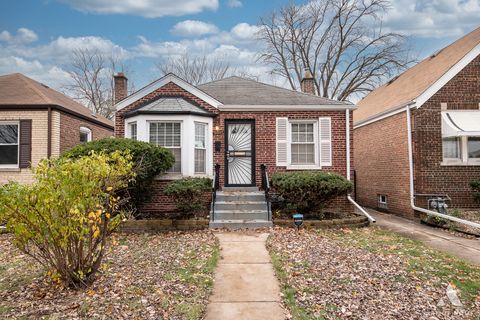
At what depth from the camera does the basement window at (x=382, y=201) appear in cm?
1188

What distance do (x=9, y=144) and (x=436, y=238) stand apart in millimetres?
13186

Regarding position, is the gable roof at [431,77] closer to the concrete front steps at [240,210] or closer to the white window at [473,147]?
the white window at [473,147]

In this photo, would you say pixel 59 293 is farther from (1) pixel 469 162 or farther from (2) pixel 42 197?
(1) pixel 469 162

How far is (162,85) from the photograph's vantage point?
10062 mm

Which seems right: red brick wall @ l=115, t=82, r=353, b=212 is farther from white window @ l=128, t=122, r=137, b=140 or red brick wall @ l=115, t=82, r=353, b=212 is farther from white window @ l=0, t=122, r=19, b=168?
white window @ l=0, t=122, r=19, b=168

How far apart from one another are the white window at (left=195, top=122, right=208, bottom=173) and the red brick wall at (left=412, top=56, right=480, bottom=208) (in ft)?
22.1

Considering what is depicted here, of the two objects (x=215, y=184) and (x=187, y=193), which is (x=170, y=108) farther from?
(x=187, y=193)

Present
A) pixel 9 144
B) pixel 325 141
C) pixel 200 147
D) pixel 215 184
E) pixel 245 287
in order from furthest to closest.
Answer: pixel 9 144, pixel 325 141, pixel 200 147, pixel 215 184, pixel 245 287

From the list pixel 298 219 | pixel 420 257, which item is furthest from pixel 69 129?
pixel 420 257

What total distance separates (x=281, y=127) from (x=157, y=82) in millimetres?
4247

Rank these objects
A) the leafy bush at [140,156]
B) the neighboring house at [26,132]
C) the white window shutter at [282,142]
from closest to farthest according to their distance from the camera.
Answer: the leafy bush at [140,156], the white window shutter at [282,142], the neighboring house at [26,132]

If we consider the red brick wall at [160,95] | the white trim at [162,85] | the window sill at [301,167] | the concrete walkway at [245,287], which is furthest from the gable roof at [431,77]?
the concrete walkway at [245,287]

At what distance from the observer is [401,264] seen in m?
5.18

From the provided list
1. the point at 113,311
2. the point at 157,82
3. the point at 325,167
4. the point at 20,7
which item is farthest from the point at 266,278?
the point at 20,7
